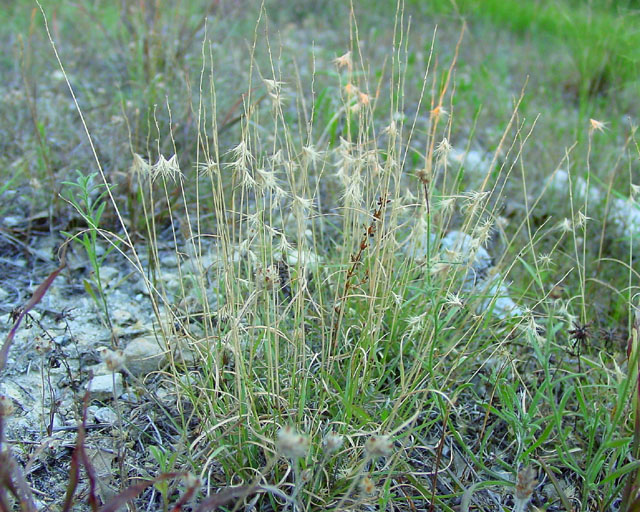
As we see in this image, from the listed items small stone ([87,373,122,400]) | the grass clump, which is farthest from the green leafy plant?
small stone ([87,373,122,400])

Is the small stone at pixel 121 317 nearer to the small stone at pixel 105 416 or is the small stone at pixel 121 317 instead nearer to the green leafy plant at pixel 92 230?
the green leafy plant at pixel 92 230

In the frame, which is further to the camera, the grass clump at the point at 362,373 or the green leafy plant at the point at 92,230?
the green leafy plant at the point at 92,230

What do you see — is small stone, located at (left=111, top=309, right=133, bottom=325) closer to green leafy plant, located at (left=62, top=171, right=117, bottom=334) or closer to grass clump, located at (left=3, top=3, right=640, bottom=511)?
green leafy plant, located at (left=62, top=171, right=117, bottom=334)

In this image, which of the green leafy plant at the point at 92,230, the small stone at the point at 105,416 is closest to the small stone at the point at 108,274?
the green leafy plant at the point at 92,230

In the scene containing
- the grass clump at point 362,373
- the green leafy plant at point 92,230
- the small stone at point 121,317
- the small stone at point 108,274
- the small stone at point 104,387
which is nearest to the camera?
the grass clump at point 362,373

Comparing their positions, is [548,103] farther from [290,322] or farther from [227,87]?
[290,322]

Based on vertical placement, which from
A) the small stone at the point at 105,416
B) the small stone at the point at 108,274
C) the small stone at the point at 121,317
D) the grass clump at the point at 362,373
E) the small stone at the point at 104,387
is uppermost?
the grass clump at the point at 362,373
